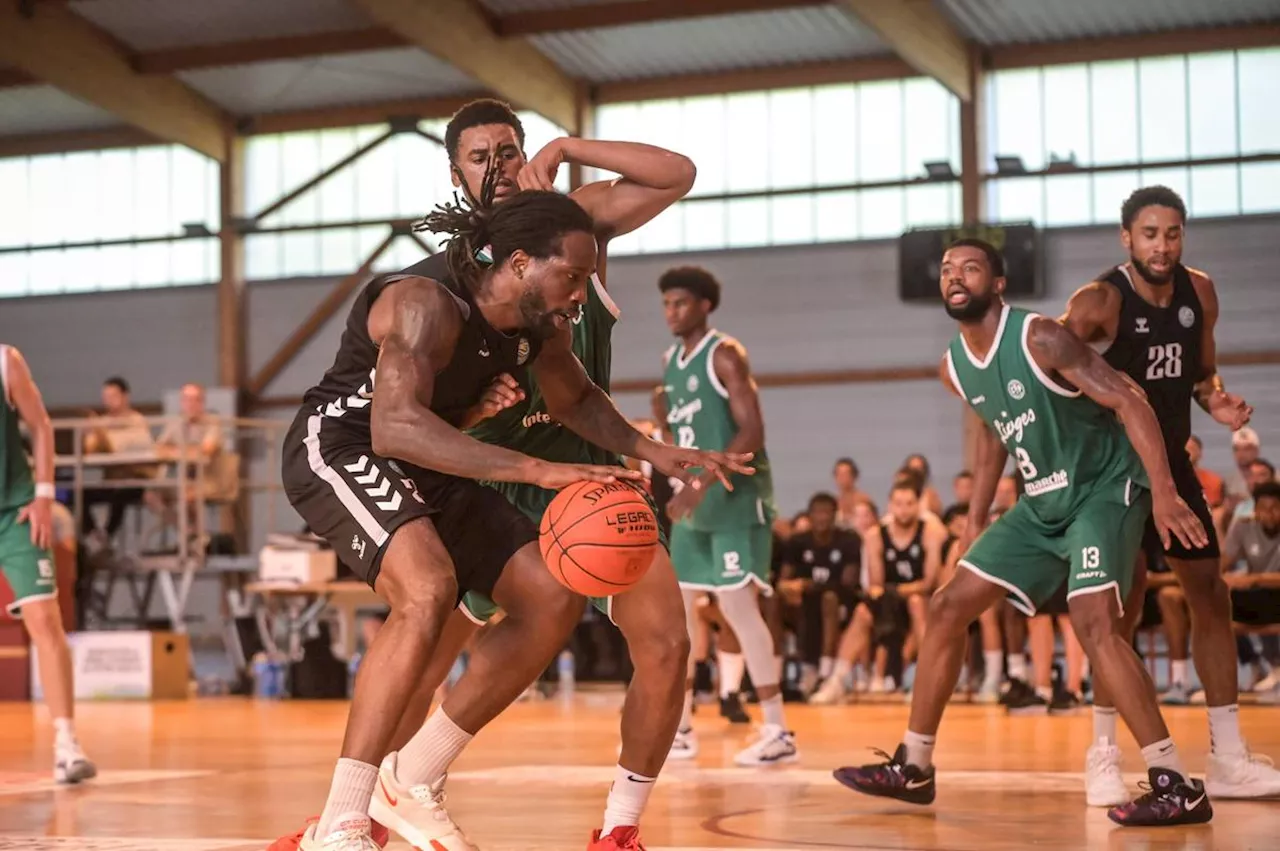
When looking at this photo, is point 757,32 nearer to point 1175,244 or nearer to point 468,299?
point 1175,244

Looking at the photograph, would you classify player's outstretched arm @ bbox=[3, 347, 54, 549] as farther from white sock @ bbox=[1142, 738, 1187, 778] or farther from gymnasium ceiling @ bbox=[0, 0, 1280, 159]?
→ gymnasium ceiling @ bbox=[0, 0, 1280, 159]

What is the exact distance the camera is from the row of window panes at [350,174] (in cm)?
2461

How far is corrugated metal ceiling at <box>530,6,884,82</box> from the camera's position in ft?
70.5

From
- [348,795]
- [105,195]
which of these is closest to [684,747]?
[348,795]

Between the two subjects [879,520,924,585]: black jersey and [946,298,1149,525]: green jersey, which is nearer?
[946,298,1149,525]: green jersey

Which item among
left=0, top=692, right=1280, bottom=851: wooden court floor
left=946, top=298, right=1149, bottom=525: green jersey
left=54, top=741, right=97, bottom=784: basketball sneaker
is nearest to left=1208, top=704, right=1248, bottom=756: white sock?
left=0, top=692, right=1280, bottom=851: wooden court floor

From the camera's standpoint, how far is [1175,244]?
6230 millimetres

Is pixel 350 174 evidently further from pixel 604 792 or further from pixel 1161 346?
pixel 1161 346

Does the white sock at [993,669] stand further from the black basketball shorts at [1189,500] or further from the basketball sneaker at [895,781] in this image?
the basketball sneaker at [895,781]

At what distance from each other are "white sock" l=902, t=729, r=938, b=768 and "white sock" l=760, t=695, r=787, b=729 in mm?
2167

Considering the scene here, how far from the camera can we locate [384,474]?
4324 mm

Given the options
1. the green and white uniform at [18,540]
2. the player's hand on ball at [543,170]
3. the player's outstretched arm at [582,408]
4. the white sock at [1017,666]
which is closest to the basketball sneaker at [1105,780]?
the player's outstretched arm at [582,408]

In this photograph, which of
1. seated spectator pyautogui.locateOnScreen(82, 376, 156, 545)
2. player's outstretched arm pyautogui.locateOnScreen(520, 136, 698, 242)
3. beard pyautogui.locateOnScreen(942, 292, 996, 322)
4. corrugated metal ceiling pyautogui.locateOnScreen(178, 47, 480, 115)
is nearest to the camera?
player's outstretched arm pyautogui.locateOnScreen(520, 136, 698, 242)

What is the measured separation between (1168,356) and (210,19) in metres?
18.0
